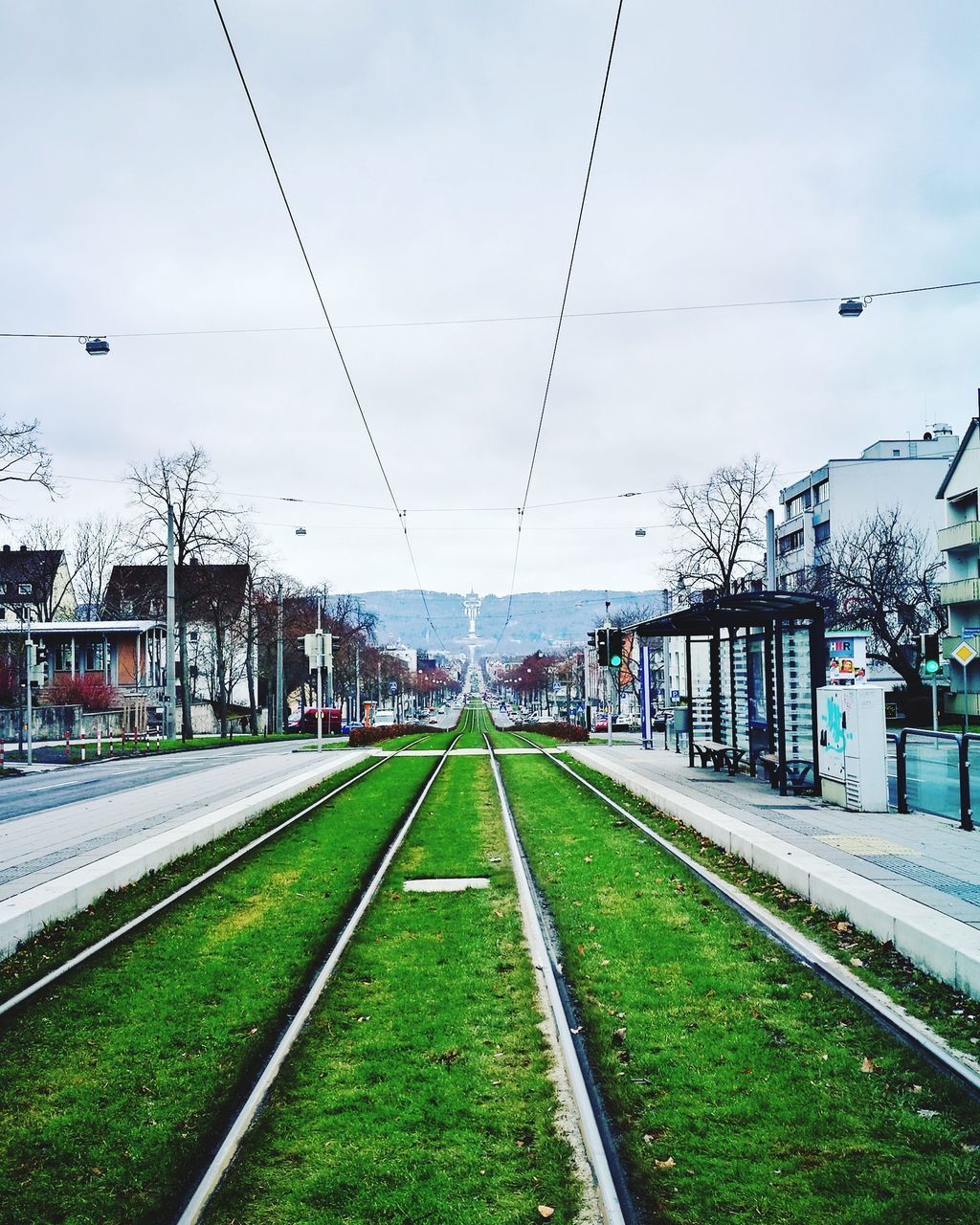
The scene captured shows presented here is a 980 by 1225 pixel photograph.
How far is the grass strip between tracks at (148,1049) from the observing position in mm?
3822

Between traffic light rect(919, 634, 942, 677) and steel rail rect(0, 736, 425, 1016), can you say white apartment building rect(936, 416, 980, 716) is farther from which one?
steel rail rect(0, 736, 425, 1016)

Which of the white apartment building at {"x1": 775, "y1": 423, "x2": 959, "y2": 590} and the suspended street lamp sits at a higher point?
the white apartment building at {"x1": 775, "y1": 423, "x2": 959, "y2": 590}

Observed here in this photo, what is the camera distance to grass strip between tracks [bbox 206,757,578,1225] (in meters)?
3.62

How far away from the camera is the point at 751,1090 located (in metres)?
4.48

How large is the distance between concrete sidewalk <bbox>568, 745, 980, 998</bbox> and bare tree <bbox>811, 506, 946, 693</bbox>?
3298cm

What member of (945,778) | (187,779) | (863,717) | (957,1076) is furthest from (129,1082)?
(187,779)

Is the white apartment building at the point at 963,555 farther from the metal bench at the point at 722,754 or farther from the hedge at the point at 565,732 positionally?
the metal bench at the point at 722,754

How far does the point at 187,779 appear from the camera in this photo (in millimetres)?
21906

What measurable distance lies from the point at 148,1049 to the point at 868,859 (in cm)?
677

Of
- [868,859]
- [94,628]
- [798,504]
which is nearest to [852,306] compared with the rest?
[868,859]

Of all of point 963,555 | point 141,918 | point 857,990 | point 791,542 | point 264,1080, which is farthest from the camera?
point 791,542

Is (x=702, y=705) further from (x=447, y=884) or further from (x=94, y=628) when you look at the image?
(x=94, y=628)

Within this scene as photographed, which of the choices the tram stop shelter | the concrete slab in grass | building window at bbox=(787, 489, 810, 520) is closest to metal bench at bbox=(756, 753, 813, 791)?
the tram stop shelter

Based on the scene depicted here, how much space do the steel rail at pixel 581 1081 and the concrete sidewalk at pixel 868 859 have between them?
2.34 metres
